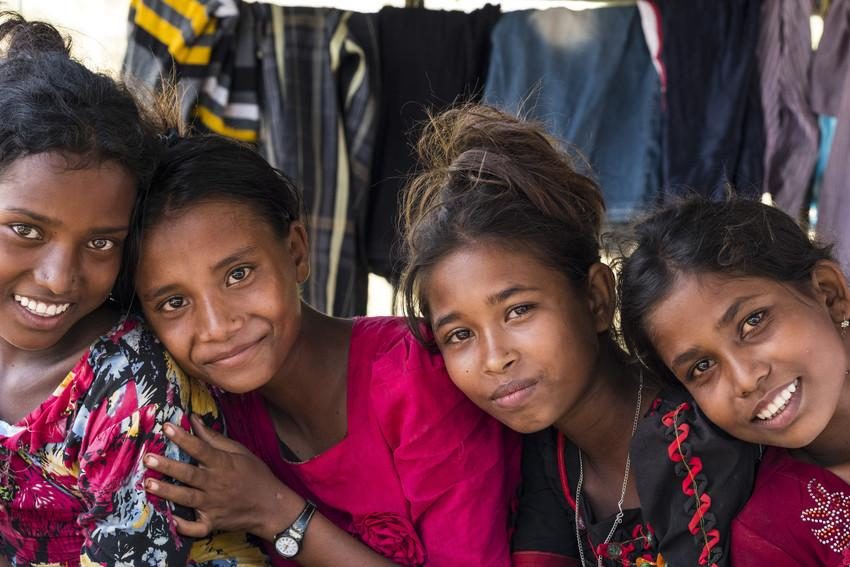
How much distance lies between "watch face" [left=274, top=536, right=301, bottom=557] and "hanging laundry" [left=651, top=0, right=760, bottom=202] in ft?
5.15

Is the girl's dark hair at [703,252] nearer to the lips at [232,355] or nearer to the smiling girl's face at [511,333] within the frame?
the smiling girl's face at [511,333]

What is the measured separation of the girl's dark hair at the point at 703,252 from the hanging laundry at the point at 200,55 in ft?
4.71

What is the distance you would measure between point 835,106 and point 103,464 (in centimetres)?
216

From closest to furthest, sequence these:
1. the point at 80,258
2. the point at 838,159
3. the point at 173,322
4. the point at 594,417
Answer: the point at 80,258, the point at 173,322, the point at 594,417, the point at 838,159

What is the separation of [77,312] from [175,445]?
295 millimetres

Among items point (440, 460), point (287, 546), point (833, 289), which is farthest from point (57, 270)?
point (833, 289)

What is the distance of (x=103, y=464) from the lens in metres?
1.75

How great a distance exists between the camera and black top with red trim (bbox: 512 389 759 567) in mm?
1756

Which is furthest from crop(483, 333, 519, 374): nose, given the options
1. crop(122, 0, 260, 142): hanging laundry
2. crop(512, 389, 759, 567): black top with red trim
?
crop(122, 0, 260, 142): hanging laundry

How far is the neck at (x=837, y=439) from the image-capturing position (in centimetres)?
173

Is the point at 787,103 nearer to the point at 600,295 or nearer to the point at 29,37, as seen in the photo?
the point at 600,295

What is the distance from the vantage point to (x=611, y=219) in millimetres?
3000

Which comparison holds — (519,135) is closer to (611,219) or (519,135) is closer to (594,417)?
(594,417)

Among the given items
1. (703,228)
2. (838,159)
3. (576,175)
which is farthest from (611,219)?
(703,228)
